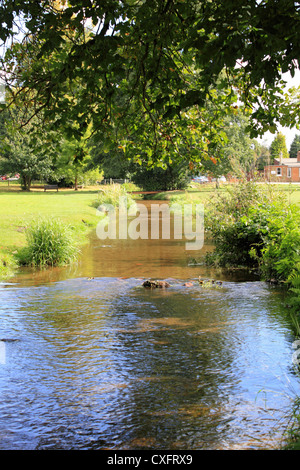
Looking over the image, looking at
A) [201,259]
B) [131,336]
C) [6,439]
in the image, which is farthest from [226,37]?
[201,259]

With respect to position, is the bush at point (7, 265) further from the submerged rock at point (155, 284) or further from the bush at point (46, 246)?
the submerged rock at point (155, 284)

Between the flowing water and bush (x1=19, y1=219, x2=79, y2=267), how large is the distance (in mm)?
2418

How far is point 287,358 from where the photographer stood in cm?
661

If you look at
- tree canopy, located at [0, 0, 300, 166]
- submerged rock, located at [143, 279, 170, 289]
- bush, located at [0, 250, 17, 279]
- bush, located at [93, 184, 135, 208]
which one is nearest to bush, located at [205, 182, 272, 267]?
submerged rock, located at [143, 279, 170, 289]

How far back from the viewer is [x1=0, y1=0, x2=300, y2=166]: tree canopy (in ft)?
14.7

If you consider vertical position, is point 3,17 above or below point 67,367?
above

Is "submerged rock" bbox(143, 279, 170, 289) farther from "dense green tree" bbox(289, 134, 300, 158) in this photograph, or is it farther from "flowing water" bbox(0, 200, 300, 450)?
"dense green tree" bbox(289, 134, 300, 158)

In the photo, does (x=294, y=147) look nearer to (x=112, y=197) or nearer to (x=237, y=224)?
(x=112, y=197)

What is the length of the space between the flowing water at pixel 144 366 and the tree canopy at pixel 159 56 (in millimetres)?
2976

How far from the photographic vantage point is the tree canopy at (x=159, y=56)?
4.47 metres

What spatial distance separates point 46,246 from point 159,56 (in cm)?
902

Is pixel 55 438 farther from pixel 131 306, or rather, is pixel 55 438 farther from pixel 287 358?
pixel 131 306

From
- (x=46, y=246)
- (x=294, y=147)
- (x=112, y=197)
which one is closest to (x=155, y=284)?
(x=46, y=246)

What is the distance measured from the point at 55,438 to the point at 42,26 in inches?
186
